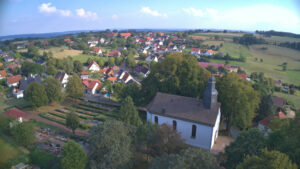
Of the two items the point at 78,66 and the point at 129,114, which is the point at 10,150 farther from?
the point at 78,66

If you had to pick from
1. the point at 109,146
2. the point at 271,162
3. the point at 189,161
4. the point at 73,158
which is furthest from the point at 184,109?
the point at 73,158

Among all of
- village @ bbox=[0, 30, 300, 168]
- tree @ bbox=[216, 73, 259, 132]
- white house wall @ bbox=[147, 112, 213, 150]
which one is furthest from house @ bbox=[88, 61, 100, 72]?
tree @ bbox=[216, 73, 259, 132]

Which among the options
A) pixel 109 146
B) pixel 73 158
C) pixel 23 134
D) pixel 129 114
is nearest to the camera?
pixel 109 146

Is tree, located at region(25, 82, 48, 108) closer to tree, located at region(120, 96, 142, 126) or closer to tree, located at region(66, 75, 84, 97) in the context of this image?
tree, located at region(66, 75, 84, 97)

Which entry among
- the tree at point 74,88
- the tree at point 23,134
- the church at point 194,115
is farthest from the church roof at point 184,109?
the tree at point 74,88

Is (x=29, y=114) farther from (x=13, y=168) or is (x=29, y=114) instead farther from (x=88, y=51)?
(x=88, y=51)

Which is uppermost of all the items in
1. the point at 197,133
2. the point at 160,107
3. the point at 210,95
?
the point at 210,95

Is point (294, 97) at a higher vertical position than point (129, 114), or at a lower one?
lower
